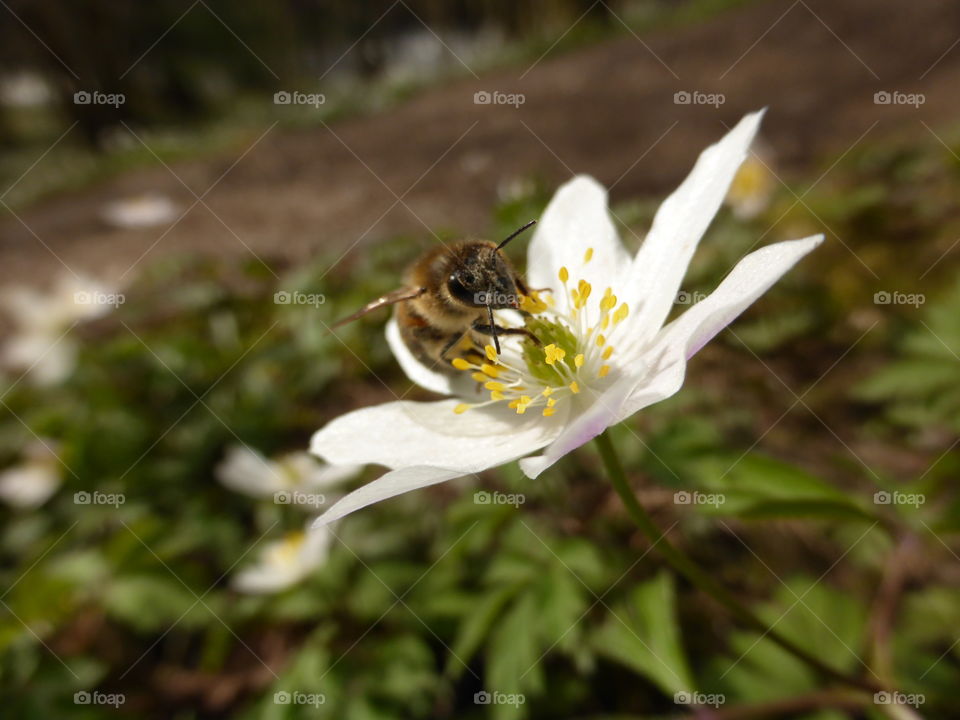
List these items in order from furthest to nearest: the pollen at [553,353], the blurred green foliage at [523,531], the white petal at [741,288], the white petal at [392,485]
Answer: the blurred green foliage at [523,531]
the pollen at [553,353]
the white petal at [392,485]
the white petal at [741,288]

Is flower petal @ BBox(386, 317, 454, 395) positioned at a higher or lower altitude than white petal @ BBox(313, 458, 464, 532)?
higher

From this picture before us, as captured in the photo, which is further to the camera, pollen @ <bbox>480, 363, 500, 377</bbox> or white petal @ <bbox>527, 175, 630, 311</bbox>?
white petal @ <bbox>527, 175, 630, 311</bbox>

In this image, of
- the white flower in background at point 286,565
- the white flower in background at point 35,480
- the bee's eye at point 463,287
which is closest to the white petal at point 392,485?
the bee's eye at point 463,287

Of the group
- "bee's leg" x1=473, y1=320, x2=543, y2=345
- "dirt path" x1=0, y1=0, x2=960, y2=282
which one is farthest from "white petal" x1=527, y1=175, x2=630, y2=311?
"dirt path" x1=0, y1=0, x2=960, y2=282

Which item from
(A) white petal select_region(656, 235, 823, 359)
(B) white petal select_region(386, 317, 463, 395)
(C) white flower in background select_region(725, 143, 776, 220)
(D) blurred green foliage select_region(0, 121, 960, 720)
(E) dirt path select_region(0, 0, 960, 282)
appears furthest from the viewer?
(E) dirt path select_region(0, 0, 960, 282)

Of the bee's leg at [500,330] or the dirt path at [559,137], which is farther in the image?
the dirt path at [559,137]

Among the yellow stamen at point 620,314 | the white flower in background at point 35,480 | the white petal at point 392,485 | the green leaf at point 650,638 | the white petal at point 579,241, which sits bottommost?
the green leaf at point 650,638

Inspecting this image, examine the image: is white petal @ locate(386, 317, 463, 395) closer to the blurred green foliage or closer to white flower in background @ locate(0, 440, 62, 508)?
the blurred green foliage

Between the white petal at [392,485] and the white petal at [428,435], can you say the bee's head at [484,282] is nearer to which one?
the white petal at [428,435]

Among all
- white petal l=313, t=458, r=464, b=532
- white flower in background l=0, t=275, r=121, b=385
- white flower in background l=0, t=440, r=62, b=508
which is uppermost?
white flower in background l=0, t=275, r=121, b=385

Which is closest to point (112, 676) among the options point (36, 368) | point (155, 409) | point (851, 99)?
point (155, 409)
